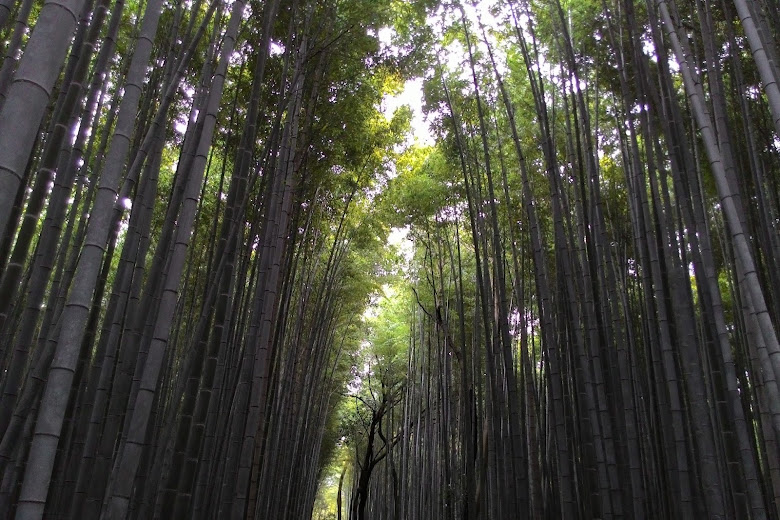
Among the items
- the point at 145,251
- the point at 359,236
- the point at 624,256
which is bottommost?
the point at 145,251

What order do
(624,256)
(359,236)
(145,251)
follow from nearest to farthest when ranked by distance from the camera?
(145,251), (624,256), (359,236)

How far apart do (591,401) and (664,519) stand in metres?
1.45

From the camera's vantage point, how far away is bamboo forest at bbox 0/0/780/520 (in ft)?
5.90

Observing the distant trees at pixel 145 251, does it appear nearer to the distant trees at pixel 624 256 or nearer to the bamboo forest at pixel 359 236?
the bamboo forest at pixel 359 236

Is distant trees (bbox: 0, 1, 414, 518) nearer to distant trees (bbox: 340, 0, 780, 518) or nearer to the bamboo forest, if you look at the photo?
the bamboo forest

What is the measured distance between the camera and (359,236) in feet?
22.9

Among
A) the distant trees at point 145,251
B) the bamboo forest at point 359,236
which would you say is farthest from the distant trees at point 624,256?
the distant trees at point 145,251

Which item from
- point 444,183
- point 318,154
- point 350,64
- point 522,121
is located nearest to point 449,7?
point 350,64

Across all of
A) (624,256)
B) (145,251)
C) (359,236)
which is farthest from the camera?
(359,236)

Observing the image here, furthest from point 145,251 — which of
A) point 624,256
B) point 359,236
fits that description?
point 359,236

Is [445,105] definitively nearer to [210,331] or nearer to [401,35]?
[401,35]

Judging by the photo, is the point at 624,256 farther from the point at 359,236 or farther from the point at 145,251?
the point at 145,251

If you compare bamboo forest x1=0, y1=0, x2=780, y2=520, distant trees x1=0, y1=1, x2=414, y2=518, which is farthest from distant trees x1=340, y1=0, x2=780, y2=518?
distant trees x1=0, y1=1, x2=414, y2=518

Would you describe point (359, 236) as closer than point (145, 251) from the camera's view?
No
